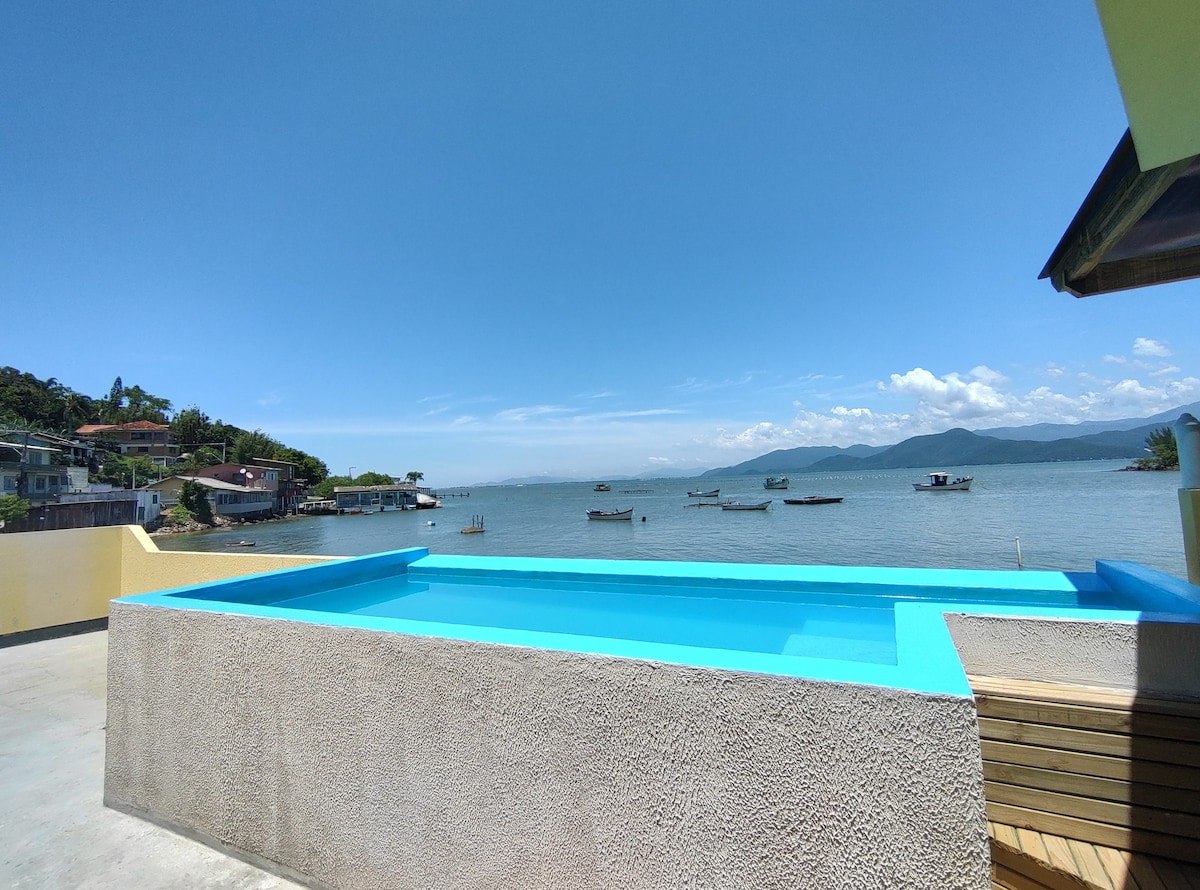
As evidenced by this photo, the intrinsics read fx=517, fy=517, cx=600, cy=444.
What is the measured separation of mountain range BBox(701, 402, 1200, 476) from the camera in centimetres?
10981

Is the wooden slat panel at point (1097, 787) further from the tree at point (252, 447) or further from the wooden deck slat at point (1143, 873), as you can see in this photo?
the tree at point (252, 447)

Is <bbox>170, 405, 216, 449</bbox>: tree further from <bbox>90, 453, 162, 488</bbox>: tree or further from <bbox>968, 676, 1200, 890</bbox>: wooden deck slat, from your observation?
<bbox>968, 676, 1200, 890</bbox>: wooden deck slat

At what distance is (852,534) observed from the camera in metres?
27.1

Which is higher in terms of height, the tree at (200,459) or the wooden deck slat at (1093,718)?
the tree at (200,459)

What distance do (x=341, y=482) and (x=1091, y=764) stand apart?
263 ft

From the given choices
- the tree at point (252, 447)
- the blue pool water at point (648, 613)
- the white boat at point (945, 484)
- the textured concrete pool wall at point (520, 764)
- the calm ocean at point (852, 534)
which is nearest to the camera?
the textured concrete pool wall at point (520, 764)

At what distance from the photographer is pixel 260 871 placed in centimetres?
206

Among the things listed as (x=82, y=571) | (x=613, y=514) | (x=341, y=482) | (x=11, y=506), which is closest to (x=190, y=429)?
(x=341, y=482)

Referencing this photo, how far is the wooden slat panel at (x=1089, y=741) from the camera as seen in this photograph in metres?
1.55

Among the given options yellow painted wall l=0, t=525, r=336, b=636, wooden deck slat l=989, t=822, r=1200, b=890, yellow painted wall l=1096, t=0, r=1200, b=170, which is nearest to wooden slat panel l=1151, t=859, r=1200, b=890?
wooden deck slat l=989, t=822, r=1200, b=890

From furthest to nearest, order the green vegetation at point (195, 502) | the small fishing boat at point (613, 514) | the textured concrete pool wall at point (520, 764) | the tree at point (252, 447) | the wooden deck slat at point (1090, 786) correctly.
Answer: the tree at point (252, 447), the green vegetation at point (195, 502), the small fishing boat at point (613, 514), the wooden deck slat at point (1090, 786), the textured concrete pool wall at point (520, 764)

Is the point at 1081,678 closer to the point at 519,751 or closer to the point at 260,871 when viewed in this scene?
the point at 519,751

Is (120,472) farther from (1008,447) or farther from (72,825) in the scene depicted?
(1008,447)

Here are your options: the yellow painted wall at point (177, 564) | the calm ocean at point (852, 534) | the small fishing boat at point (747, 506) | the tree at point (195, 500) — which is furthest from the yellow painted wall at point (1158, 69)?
the tree at point (195, 500)
